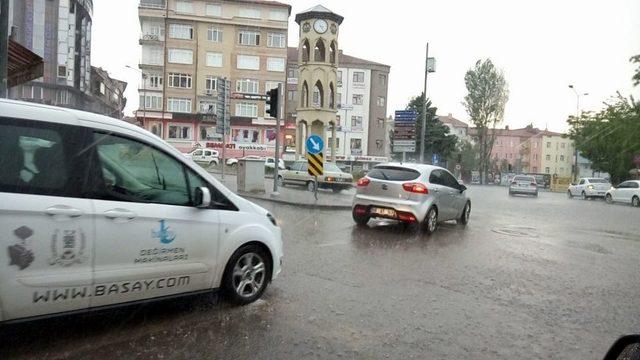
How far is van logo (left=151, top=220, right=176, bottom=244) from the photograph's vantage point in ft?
14.7

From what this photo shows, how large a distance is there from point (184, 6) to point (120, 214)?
6077 centimetres

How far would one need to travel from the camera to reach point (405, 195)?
36.8ft

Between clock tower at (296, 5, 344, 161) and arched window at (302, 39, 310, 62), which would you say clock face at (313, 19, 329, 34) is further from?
arched window at (302, 39, 310, 62)

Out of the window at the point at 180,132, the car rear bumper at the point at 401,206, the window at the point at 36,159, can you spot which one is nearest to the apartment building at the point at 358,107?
the window at the point at 180,132

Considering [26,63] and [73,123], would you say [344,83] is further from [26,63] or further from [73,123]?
[73,123]

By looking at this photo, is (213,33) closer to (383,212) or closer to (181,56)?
(181,56)

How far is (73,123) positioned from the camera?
4090 mm

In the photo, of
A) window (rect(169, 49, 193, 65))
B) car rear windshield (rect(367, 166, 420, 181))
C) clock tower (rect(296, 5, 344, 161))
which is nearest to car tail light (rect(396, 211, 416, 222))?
car rear windshield (rect(367, 166, 420, 181))

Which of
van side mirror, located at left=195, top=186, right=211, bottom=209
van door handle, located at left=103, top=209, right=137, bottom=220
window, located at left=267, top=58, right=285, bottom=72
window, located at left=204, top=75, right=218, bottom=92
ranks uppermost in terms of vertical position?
window, located at left=267, top=58, right=285, bottom=72

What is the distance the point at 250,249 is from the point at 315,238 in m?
4.84

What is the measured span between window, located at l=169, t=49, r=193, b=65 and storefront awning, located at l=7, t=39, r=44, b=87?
1845 inches

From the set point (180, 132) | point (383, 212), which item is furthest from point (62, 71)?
point (383, 212)

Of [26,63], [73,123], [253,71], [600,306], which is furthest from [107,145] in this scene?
[253,71]

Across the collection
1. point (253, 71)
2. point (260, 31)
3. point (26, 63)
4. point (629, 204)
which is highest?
point (260, 31)
